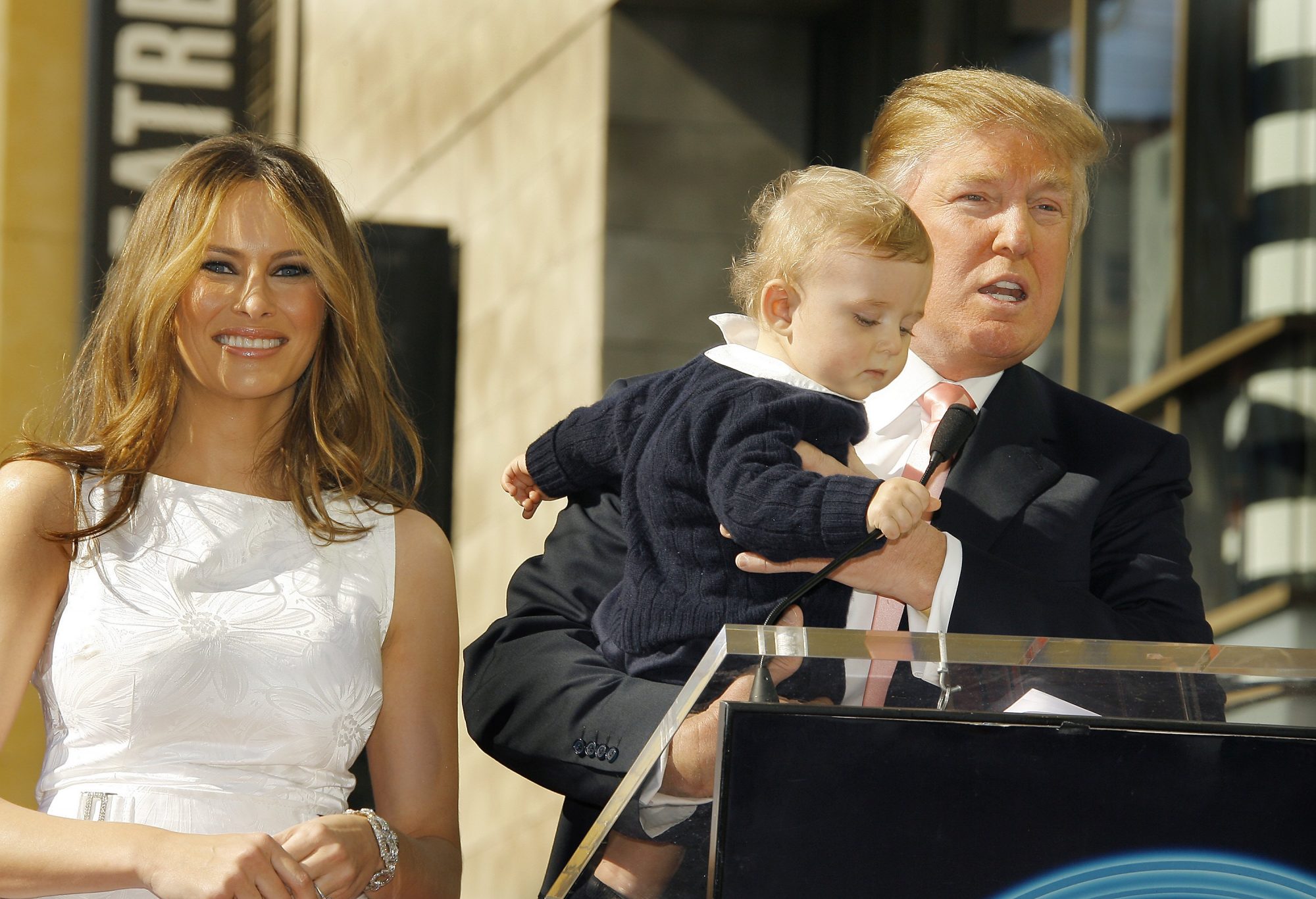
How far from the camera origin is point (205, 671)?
9.49 ft

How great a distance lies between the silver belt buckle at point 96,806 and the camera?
280cm

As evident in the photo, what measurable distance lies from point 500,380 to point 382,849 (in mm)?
5086

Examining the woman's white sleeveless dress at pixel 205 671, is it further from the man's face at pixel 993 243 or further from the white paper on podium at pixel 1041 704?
the white paper on podium at pixel 1041 704

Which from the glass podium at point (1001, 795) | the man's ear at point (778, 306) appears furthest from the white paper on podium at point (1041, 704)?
the man's ear at point (778, 306)

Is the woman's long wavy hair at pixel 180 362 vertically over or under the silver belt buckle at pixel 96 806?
over

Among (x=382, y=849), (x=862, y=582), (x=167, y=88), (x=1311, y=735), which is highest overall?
(x=167, y=88)

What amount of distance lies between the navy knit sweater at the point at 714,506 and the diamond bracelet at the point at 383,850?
1.40 ft

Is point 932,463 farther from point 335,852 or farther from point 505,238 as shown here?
point 505,238

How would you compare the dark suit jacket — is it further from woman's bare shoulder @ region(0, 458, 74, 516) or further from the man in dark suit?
woman's bare shoulder @ region(0, 458, 74, 516)

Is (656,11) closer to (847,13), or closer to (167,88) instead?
(847,13)

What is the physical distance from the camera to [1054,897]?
1938mm

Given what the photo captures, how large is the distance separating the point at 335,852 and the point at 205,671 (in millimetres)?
414

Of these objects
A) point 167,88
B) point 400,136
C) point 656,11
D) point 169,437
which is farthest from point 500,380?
point 169,437

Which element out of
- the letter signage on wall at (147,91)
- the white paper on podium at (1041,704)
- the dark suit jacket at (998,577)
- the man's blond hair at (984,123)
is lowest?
the white paper on podium at (1041,704)
